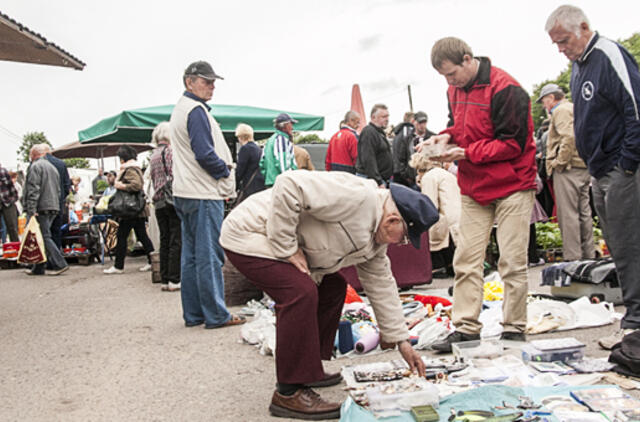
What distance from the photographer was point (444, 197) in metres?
6.64

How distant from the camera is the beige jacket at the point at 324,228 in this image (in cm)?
285

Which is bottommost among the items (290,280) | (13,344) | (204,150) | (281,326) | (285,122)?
(13,344)

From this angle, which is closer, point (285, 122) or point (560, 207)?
point (560, 207)

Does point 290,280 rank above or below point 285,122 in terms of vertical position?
below

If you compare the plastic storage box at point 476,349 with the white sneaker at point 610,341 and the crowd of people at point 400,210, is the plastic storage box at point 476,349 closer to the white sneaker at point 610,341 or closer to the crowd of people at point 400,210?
the crowd of people at point 400,210

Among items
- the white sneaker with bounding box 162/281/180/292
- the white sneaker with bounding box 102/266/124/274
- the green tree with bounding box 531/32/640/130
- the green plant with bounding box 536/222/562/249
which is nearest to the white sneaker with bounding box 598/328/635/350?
the green plant with bounding box 536/222/562/249

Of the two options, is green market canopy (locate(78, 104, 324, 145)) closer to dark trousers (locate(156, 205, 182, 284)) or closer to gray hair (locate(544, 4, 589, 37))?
dark trousers (locate(156, 205, 182, 284))

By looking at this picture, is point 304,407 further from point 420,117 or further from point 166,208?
point 420,117

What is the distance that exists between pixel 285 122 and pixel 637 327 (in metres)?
5.07

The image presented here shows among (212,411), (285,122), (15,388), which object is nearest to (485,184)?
(212,411)

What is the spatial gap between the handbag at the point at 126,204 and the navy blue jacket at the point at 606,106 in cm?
677

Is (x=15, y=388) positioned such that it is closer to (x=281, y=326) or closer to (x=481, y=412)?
(x=281, y=326)

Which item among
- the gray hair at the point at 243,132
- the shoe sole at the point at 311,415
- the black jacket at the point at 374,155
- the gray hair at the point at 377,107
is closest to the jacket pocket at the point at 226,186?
the gray hair at the point at 243,132

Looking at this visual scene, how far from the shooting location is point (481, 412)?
2750mm
